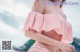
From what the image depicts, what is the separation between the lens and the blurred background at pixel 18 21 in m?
1.47

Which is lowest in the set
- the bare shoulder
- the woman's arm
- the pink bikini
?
the woman's arm

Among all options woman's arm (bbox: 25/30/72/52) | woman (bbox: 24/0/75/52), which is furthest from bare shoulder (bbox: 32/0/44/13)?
woman's arm (bbox: 25/30/72/52)

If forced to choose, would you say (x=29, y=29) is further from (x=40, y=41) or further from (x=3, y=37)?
(x=3, y=37)

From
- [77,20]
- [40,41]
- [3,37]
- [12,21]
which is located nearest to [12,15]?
[12,21]

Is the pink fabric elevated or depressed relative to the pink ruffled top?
depressed

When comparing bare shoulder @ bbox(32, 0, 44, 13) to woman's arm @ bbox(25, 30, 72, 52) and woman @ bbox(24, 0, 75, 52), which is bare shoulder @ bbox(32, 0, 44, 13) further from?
woman's arm @ bbox(25, 30, 72, 52)

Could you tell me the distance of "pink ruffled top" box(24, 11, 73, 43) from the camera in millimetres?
1388

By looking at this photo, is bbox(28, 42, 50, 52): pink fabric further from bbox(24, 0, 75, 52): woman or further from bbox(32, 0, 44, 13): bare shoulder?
bbox(32, 0, 44, 13): bare shoulder

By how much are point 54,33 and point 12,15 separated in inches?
11.3

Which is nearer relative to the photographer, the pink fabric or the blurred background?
the pink fabric

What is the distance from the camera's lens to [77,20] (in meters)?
1.50

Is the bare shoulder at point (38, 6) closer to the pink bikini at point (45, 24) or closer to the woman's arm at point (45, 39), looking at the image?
the pink bikini at point (45, 24)

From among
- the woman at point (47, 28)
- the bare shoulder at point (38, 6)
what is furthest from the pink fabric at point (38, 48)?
the bare shoulder at point (38, 6)

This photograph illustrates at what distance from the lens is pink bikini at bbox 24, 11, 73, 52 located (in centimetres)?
138
